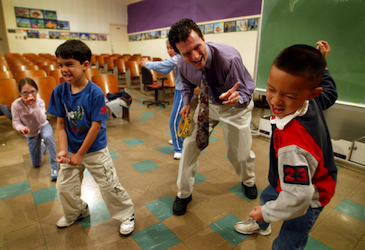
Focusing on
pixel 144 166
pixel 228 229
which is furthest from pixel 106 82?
pixel 228 229

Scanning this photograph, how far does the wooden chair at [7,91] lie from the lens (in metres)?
3.51

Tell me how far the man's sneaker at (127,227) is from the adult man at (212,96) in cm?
39

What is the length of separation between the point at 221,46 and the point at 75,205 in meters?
1.66

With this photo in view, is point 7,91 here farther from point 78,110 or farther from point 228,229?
point 228,229

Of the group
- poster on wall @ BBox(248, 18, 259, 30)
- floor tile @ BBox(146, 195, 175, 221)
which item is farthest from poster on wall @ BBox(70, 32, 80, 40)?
floor tile @ BBox(146, 195, 175, 221)

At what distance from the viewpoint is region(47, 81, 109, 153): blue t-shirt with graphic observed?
155 cm

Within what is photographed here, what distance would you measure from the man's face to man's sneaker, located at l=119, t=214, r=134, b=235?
1.28m

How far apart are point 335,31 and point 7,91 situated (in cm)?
470

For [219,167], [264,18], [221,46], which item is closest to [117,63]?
[264,18]

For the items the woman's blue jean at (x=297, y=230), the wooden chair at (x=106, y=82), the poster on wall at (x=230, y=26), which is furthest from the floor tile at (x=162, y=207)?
the poster on wall at (x=230, y=26)

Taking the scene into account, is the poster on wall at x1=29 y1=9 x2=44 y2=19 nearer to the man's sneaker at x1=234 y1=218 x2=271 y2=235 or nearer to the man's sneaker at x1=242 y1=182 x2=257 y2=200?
the man's sneaker at x1=242 y1=182 x2=257 y2=200

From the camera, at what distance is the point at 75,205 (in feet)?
5.83

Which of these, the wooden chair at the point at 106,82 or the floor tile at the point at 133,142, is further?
the wooden chair at the point at 106,82

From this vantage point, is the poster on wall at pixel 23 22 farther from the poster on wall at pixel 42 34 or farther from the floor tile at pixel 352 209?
the floor tile at pixel 352 209
